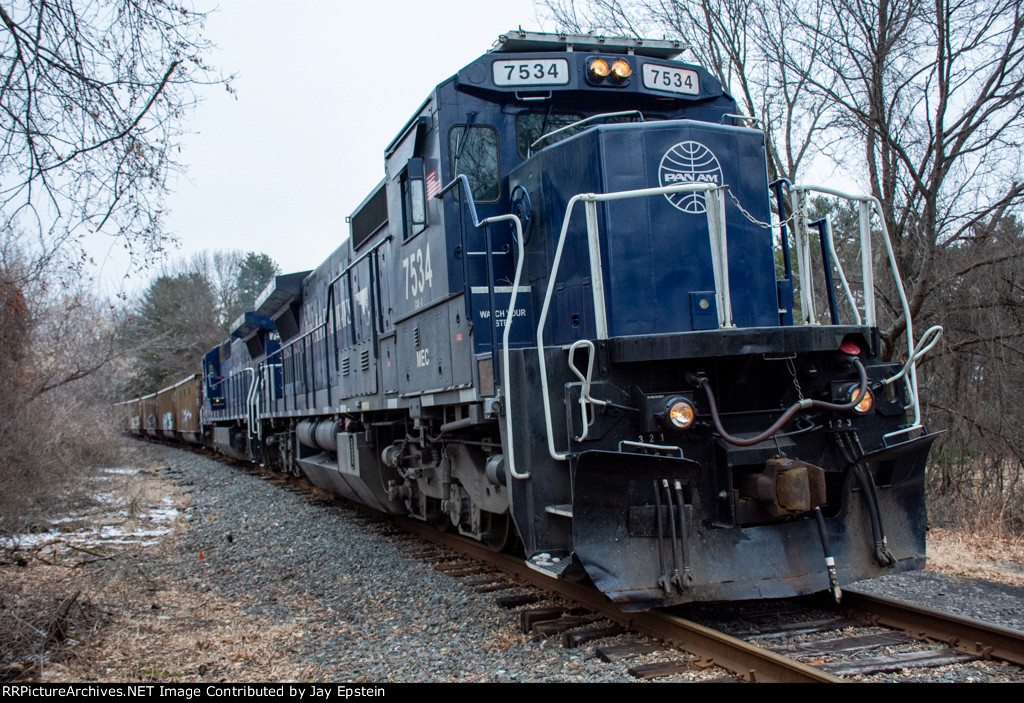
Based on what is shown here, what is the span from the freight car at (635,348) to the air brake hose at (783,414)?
0.02m

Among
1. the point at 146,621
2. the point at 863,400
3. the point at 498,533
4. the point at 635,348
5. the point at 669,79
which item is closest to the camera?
the point at 635,348

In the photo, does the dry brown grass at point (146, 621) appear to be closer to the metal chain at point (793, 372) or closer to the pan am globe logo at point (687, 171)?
the metal chain at point (793, 372)

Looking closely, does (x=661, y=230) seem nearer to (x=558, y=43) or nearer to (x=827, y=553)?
(x=558, y=43)

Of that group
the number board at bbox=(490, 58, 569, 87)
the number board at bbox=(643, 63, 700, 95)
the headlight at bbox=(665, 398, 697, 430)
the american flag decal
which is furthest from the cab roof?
the headlight at bbox=(665, 398, 697, 430)

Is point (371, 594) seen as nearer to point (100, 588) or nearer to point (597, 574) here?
point (100, 588)

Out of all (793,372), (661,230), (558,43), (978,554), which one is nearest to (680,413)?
(793,372)

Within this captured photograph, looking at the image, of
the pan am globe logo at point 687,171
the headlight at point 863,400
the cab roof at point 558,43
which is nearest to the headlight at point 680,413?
the headlight at point 863,400

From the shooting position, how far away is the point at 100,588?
607 cm

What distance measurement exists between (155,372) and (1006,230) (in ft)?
145

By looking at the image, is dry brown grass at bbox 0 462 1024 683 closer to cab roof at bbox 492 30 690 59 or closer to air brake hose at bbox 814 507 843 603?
air brake hose at bbox 814 507 843 603

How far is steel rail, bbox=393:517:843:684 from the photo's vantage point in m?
3.42

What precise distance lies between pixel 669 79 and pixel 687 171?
1160mm

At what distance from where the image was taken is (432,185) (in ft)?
19.2

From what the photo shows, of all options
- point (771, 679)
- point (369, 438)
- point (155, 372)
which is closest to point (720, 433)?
point (771, 679)
